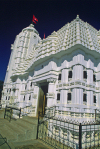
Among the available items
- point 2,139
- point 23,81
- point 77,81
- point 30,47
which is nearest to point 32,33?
point 30,47

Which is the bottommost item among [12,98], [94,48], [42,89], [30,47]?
[12,98]

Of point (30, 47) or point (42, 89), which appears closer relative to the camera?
point (42, 89)

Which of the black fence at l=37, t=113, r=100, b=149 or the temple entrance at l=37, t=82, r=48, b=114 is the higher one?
the temple entrance at l=37, t=82, r=48, b=114

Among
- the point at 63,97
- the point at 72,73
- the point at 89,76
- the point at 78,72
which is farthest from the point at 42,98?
the point at 89,76

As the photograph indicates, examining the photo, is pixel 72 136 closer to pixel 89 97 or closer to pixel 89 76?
pixel 89 97

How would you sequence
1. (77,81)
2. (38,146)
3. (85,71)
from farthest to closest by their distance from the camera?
(85,71) < (77,81) < (38,146)

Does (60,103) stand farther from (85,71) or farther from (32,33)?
(32,33)

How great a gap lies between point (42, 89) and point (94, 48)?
9078mm

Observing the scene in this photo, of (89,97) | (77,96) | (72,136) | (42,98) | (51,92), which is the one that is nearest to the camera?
(72,136)

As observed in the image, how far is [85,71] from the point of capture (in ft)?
38.6

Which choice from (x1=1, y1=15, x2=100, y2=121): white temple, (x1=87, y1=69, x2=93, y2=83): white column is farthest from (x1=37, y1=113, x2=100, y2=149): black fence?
(x1=87, y1=69, x2=93, y2=83): white column

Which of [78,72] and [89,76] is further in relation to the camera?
[89,76]

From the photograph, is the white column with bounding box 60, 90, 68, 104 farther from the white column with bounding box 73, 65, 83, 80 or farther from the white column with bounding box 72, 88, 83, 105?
the white column with bounding box 73, 65, 83, 80

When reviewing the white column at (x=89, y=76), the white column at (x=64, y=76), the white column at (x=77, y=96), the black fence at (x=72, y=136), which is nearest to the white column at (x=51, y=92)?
the white column at (x=64, y=76)
